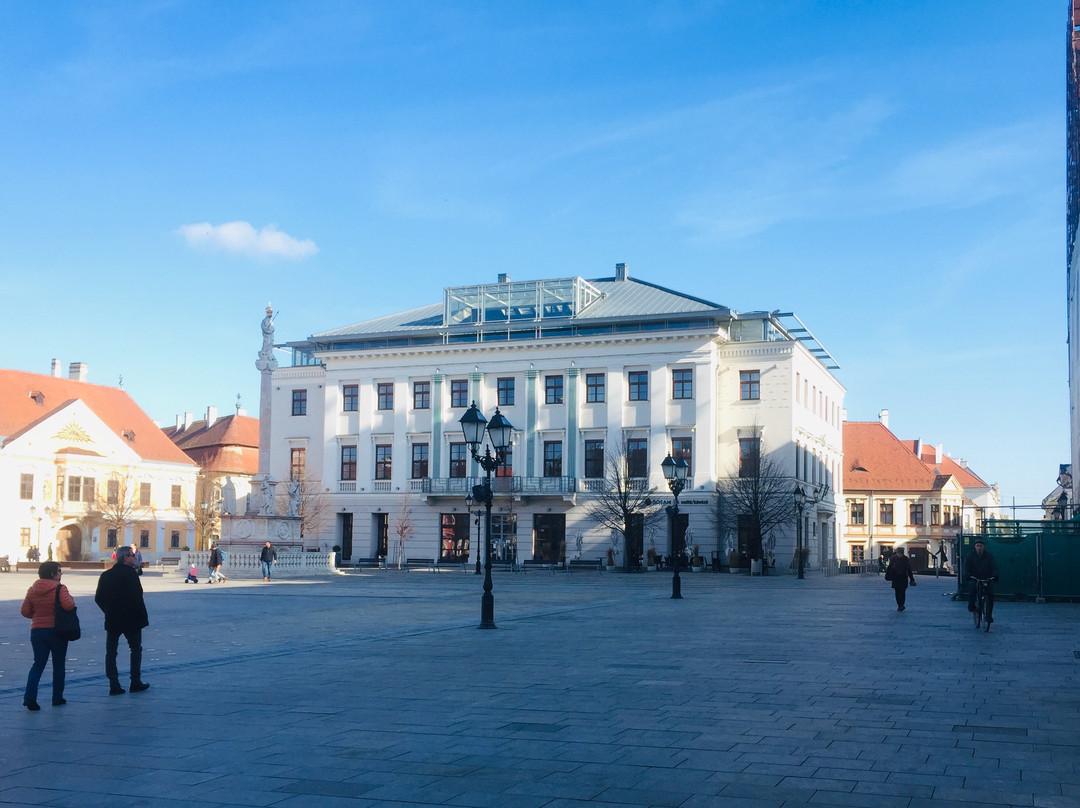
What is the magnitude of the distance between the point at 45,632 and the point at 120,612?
1013 millimetres

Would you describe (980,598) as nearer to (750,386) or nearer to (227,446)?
(750,386)

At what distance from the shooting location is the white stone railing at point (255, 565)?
44062 mm

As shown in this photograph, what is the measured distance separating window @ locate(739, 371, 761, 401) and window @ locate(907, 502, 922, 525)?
1348 inches

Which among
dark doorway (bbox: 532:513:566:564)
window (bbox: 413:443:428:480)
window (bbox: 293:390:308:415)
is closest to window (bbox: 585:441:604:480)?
dark doorway (bbox: 532:513:566:564)

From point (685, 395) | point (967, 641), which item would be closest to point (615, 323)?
point (685, 395)

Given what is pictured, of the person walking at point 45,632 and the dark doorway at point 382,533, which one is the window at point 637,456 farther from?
the person walking at point 45,632

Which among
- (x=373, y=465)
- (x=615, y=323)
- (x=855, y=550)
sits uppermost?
(x=615, y=323)

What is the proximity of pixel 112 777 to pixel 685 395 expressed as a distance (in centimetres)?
5296

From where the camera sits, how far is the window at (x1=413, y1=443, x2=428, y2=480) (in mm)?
64875

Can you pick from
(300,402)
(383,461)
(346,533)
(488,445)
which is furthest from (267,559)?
(300,402)

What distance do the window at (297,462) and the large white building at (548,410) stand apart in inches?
4.5

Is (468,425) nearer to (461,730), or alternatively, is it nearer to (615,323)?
(461,730)

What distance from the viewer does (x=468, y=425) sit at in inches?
834

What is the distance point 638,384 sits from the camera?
6072cm
